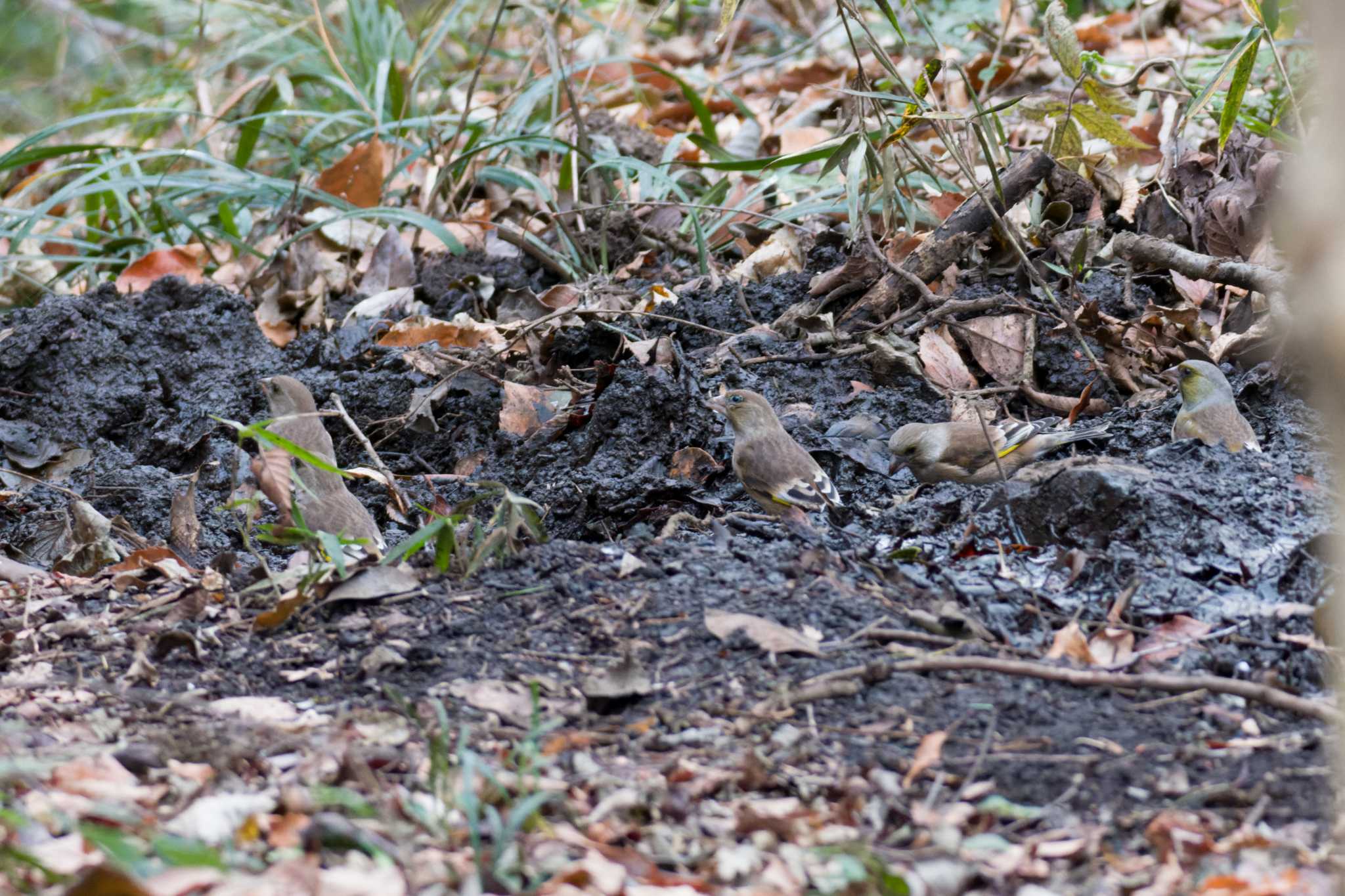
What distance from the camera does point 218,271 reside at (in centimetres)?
674

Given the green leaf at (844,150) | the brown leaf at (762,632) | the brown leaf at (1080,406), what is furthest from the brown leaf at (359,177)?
the brown leaf at (762,632)

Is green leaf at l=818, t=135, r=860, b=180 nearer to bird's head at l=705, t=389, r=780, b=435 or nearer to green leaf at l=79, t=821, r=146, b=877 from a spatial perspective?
bird's head at l=705, t=389, r=780, b=435

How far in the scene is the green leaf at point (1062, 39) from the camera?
15.2 feet

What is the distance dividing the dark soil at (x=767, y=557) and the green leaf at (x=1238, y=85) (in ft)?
3.00

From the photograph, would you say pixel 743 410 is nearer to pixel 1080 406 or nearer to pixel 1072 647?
pixel 1080 406

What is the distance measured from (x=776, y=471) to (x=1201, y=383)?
1.48 metres

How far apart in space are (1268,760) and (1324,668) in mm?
465

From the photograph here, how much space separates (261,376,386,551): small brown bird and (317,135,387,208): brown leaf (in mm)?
2478

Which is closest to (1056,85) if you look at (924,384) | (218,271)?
(924,384)

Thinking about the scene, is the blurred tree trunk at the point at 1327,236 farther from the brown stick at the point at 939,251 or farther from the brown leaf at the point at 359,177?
the brown leaf at the point at 359,177

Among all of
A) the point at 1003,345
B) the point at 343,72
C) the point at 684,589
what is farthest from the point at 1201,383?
the point at 343,72

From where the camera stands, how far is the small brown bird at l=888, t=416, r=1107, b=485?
14.5ft

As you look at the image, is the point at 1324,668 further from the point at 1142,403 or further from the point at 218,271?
the point at 218,271

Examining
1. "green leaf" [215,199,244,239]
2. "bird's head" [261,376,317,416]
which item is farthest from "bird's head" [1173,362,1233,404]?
"green leaf" [215,199,244,239]
